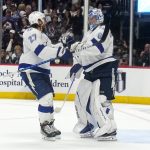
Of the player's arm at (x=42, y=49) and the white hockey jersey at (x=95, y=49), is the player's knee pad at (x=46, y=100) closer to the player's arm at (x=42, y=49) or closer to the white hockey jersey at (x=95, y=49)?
the player's arm at (x=42, y=49)

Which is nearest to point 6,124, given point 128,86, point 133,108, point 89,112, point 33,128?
point 33,128

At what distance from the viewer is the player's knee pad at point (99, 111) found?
6.18 metres

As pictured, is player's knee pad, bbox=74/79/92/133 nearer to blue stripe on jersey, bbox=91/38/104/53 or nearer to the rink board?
blue stripe on jersey, bbox=91/38/104/53

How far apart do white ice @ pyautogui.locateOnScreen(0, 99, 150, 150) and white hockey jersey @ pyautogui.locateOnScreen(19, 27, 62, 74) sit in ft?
2.39

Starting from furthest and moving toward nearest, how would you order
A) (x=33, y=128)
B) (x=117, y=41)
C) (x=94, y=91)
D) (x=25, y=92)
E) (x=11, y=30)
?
(x=11, y=30) < (x=117, y=41) < (x=25, y=92) < (x=33, y=128) < (x=94, y=91)

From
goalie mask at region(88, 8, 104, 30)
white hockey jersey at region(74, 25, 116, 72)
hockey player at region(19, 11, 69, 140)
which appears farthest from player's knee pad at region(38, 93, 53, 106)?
goalie mask at region(88, 8, 104, 30)

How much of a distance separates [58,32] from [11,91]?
2.03m

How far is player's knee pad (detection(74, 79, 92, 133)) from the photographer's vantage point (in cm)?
632

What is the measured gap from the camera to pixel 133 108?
31.8 feet

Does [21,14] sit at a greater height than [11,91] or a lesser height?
Answer: greater

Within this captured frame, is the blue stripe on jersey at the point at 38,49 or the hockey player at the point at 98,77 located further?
the hockey player at the point at 98,77

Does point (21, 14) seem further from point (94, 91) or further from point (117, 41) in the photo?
point (94, 91)

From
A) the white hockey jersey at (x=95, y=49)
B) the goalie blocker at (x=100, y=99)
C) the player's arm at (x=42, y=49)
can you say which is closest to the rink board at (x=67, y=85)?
the goalie blocker at (x=100, y=99)

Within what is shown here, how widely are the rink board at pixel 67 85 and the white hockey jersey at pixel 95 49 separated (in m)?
4.12
